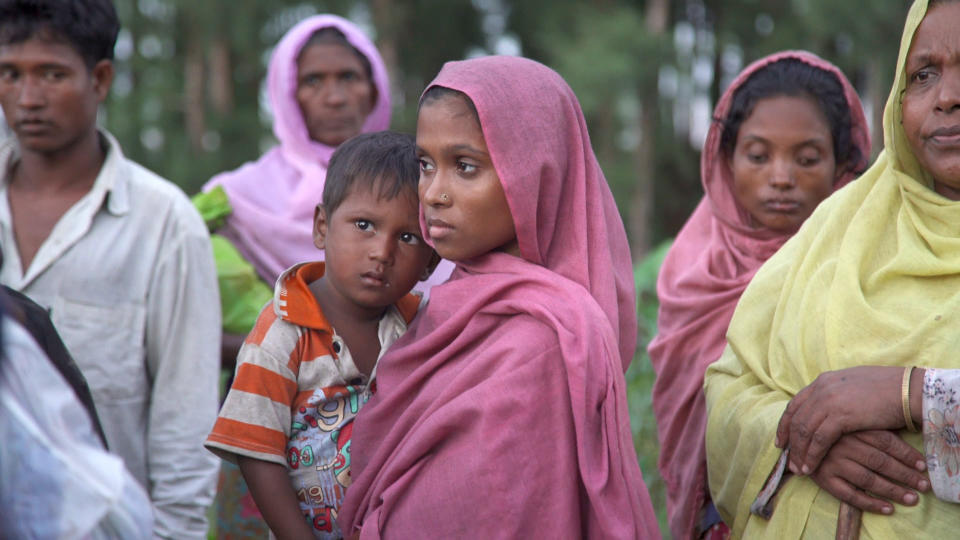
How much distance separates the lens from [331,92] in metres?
4.71

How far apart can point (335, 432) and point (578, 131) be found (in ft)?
3.16

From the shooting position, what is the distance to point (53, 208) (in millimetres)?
3453

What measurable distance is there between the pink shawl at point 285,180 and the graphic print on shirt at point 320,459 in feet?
5.21

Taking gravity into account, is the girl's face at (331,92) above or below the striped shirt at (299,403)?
above

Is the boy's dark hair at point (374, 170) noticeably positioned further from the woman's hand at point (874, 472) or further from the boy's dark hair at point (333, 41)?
the boy's dark hair at point (333, 41)

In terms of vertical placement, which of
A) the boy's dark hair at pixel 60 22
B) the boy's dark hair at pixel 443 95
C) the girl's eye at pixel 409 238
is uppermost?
the boy's dark hair at pixel 60 22

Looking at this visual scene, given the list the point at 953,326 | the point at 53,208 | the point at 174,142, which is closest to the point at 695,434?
the point at 953,326

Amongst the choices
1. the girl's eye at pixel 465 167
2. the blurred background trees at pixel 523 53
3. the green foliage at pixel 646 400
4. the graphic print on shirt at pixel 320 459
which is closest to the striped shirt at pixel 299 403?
the graphic print on shirt at pixel 320 459

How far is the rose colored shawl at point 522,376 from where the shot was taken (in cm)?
240

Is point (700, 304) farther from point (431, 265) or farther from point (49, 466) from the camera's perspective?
point (49, 466)

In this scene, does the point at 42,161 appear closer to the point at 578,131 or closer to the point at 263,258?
the point at 263,258

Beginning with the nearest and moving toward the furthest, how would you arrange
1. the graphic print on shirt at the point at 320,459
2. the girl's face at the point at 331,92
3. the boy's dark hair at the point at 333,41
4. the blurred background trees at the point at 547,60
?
1. the graphic print on shirt at the point at 320,459
2. the girl's face at the point at 331,92
3. the boy's dark hair at the point at 333,41
4. the blurred background trees at the point at 547,60

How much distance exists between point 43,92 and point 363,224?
1.31 meters

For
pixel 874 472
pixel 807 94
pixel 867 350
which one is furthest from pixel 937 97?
pixel 807 94
